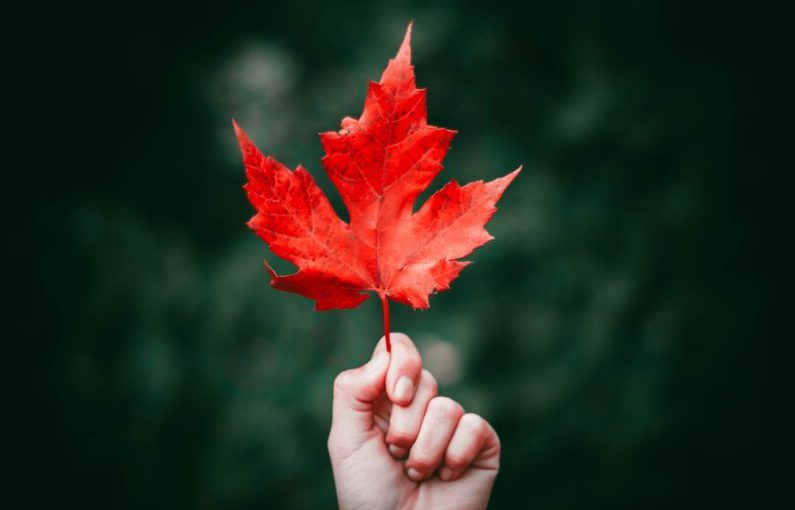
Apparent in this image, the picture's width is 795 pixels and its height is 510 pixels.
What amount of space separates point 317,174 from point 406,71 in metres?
Result: 1.72

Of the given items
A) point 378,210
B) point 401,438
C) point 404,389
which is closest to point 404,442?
point 401,438

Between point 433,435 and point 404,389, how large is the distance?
12 centimetres

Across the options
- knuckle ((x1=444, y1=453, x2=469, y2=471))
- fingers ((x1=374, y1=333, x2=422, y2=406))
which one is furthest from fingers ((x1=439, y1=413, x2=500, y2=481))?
fingers ((x1=374, y1=333, x2=422, y2=406))

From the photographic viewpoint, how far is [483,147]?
2.47 m

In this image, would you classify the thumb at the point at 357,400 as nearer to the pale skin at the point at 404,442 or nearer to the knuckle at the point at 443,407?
the pale skin at the point at 404,442

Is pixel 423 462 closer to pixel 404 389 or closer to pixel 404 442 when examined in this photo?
pixel 404 442

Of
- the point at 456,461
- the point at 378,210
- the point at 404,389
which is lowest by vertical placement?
the point at 456,461

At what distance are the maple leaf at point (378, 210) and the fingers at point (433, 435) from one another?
0.24 metres

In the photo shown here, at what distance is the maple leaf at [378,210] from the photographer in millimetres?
772

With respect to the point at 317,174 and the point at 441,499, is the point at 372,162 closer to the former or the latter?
the point at 441,499

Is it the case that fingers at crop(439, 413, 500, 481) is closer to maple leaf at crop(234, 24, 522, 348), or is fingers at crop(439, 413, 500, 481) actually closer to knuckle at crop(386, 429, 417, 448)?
knuckle at crop(386, 429, 417, 448)

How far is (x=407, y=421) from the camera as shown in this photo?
103cm

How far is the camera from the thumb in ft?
3.49

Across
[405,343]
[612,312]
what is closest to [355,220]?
[405,343]
